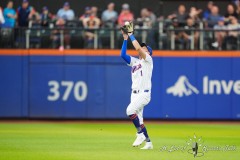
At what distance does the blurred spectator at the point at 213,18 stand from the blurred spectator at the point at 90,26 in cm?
365

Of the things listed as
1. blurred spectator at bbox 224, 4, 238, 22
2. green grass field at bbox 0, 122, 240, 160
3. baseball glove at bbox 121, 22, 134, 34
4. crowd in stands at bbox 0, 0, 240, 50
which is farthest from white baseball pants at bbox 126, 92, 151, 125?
blurred spectator at bbox 224, 4, 238, 22

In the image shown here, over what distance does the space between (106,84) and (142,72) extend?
30.7 ft

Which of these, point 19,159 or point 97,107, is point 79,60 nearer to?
point 97,107

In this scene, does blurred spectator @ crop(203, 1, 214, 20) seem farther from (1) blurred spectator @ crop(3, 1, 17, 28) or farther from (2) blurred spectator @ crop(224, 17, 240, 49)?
(1) blurred spectator @ crop(3, 1, 17, 28)

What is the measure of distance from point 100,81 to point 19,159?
1175 centimetres

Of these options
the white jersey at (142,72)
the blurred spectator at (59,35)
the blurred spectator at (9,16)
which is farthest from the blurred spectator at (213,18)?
the white jersey at (142,72)

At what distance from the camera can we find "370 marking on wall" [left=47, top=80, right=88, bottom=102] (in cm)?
2458

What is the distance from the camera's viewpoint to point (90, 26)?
24281 millimetres

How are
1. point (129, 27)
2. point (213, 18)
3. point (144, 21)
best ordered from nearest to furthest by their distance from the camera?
point (129, 27) → point (144, 21) → point (213, 18)

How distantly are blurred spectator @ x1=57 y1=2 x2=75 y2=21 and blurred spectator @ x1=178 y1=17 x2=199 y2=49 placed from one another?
3.66 meters

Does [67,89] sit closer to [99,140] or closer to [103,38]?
[103,38]

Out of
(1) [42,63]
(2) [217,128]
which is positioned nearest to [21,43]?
(1) [42,63]

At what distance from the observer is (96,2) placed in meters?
26.0

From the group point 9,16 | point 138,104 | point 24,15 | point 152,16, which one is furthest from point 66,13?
point 138,104
